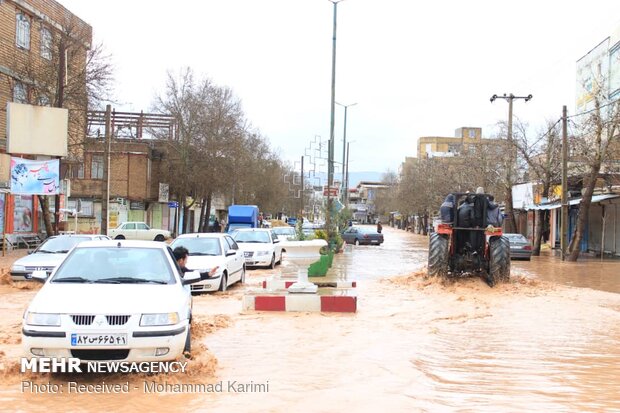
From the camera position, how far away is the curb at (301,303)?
37.0 ft

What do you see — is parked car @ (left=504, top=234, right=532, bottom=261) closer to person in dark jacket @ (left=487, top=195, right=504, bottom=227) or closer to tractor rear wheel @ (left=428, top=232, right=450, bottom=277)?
person in dark jacket @ (left=487, top=195, right=504, bottom=227)

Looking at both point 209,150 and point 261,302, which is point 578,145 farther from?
point 209,150

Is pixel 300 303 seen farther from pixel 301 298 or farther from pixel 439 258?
pixel 439 258

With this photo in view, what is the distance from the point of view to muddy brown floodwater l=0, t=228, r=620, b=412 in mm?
5895

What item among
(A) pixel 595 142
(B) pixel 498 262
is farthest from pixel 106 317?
(A) pixel 595 142

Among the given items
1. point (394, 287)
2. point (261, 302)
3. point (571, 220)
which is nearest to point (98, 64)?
point (394, 287)

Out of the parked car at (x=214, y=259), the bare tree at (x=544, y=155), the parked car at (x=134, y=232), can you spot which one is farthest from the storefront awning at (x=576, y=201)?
the parked car at (x=134, y=232)

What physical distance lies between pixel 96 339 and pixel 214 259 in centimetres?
854

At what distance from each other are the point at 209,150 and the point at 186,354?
37.7 metres

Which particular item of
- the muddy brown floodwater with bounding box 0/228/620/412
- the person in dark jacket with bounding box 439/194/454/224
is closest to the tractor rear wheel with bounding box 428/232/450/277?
the person in dark jacket with bounding box 439/194/454/224

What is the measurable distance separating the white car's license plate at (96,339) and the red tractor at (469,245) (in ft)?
34.9

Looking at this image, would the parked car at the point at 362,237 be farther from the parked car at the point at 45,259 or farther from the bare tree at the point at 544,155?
the parked car at the point at 45,259

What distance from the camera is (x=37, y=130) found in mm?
22609

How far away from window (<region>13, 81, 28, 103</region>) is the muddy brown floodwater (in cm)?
1833
